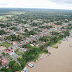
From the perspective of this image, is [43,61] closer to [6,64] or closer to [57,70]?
[57,70]

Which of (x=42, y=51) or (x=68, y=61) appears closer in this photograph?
(x=68, y=61)

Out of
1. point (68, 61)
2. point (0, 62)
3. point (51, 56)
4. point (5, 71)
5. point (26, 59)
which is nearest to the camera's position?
point (5, 71)

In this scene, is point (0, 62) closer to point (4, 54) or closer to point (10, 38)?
point (4, 54)

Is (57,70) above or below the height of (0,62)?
below

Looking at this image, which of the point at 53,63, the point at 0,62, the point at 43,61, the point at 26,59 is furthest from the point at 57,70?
the point at 0,62

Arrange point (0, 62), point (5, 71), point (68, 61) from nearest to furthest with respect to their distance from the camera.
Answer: point (5, 71) < point (0, 62) < point (68, 61)

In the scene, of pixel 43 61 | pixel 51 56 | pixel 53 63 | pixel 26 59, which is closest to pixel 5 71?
pixel 26 59
